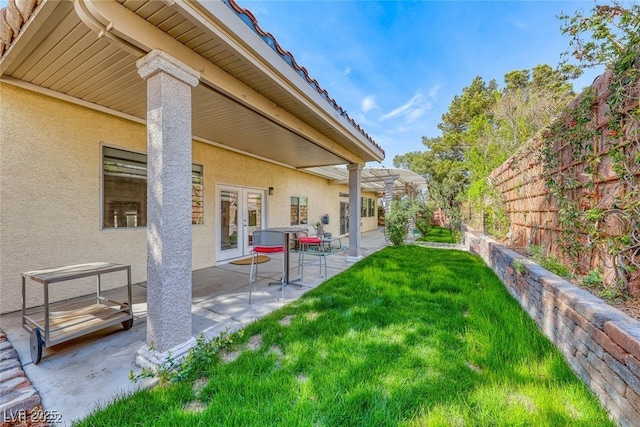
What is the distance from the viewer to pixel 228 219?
710 centimetres

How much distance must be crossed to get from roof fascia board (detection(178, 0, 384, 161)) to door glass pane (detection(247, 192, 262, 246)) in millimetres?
4173

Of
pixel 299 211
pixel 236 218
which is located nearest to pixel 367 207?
pixel 299 211

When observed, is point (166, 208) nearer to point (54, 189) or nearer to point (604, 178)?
point (54, 189)

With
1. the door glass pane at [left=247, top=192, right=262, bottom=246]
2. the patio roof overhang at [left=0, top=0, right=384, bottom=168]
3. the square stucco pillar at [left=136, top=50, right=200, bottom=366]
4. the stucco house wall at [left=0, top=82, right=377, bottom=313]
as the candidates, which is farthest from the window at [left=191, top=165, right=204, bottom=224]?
the square stucco pillar at [left=136, top=50, right=200, bottom=366]

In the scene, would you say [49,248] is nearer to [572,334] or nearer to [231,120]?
[231,120]

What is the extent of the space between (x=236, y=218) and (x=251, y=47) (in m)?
5.35

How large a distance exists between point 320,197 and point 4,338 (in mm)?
9962

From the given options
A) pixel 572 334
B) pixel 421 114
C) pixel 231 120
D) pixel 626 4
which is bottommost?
pixel 572 334

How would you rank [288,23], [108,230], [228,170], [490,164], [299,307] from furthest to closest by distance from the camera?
1. [490,164]
2. [228,170]
3. [288,23]
4. [108,230]
5. [299,307]

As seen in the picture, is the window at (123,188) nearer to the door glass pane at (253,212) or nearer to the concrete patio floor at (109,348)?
the concrete patio floor at (109,348)

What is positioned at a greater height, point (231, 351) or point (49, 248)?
point (49, 248)

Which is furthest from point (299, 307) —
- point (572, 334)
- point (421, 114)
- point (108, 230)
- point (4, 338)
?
point (421, 114)

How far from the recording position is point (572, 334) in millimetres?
2309

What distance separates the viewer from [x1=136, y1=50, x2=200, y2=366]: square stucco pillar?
2.28 metres
